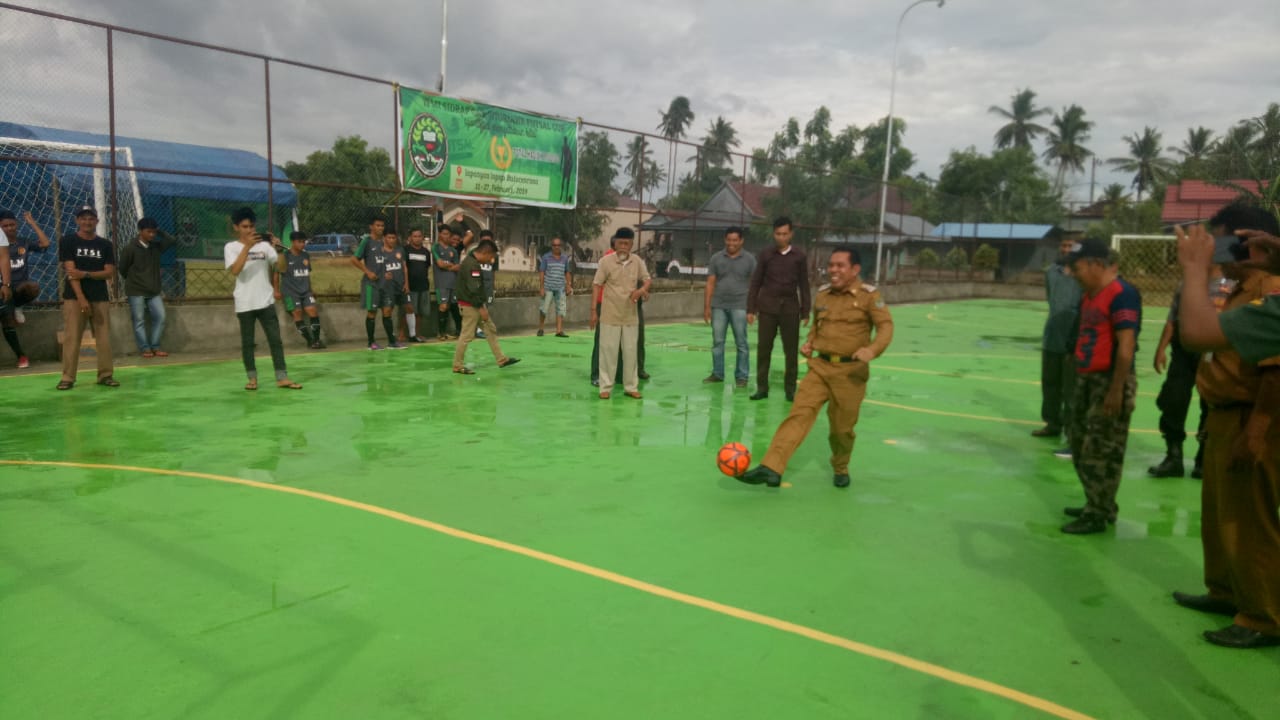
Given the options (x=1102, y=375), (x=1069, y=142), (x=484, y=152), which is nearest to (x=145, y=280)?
(x=484, y=152)

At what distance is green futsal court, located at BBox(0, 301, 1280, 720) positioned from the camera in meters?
3.17

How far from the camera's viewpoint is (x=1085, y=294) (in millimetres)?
5449

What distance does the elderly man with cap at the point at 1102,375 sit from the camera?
5.02 meters

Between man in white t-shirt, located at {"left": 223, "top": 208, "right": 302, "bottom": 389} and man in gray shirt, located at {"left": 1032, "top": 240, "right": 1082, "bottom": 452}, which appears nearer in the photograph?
man in gray shirt, located at {"left": 1032, "top": 240, "right": 1082, "bottom": 452}

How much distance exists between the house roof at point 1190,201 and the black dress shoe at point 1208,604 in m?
35.3

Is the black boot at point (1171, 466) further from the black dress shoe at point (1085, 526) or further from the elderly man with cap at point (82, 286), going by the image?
the elderly man with cap at point (82, 286)

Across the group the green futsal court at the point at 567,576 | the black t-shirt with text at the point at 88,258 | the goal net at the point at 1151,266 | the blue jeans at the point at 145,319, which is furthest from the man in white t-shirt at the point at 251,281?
the goal net at the point at 1151,266

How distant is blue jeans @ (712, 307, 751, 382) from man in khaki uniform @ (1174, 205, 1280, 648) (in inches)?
255

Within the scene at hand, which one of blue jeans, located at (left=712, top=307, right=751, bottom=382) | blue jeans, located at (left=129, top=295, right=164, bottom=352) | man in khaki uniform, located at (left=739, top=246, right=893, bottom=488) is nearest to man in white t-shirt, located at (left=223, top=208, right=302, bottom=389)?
blue jeans, located at (left=129, top=295, right=164, bottom=352)

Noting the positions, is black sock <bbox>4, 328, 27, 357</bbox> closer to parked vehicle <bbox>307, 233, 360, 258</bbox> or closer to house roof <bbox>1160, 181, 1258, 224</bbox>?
parked vehicle <bbox>307, 233, 360, 258</bbox>

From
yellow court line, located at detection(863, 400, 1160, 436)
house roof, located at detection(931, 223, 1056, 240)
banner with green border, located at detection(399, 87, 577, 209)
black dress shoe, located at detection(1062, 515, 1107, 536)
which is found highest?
house roof, located at detection(931, 223, 1056, 240)

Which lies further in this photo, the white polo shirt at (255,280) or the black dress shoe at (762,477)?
the white polo shirt at (255,280)

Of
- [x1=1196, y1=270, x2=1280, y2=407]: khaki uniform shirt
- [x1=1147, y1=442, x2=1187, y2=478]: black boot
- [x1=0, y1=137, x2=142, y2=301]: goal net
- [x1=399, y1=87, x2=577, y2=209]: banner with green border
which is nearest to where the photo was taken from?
[x1=1196, y1=270, x2=1280, y2=407]: khaki uniform shirt

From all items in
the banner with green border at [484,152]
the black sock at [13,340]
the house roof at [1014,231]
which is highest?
the house roof at [1014,231]
